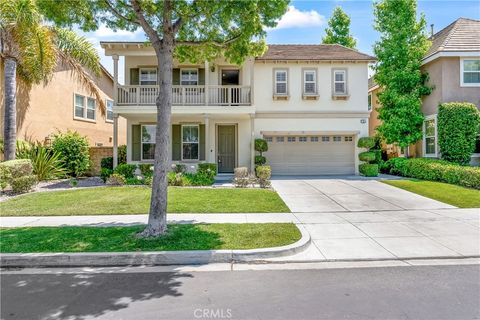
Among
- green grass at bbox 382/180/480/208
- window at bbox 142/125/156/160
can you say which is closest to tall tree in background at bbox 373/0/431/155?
green grass at bbox 382/180/480/208

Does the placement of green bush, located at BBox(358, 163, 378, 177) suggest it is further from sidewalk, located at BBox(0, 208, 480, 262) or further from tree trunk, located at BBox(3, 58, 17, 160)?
tree trunk, located at BBox(3, 58, 17, 160)

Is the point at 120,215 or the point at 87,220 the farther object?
the point at 120,215

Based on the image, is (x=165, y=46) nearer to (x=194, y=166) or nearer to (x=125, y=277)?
(x=125, y=277)

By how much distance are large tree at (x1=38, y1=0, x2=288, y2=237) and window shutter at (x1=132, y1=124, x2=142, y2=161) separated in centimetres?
888

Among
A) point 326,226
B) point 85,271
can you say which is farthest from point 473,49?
point 85,271

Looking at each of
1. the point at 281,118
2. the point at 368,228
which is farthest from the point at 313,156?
the point at 368,228

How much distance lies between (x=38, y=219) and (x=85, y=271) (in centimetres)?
423

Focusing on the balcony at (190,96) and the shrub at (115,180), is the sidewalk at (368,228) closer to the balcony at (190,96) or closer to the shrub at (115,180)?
the shrub at (115,180)

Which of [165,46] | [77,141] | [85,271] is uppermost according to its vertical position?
[165,46]

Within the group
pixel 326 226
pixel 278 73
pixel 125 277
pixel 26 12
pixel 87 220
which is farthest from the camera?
pixel 278 73

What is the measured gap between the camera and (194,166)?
15602 mm

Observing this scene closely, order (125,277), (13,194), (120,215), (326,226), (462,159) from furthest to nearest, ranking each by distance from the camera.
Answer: (462,159) < (13,194) < (120,215) < (326,226) < (125,277)

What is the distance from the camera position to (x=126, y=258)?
211 inches

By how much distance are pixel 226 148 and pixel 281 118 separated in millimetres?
3531
